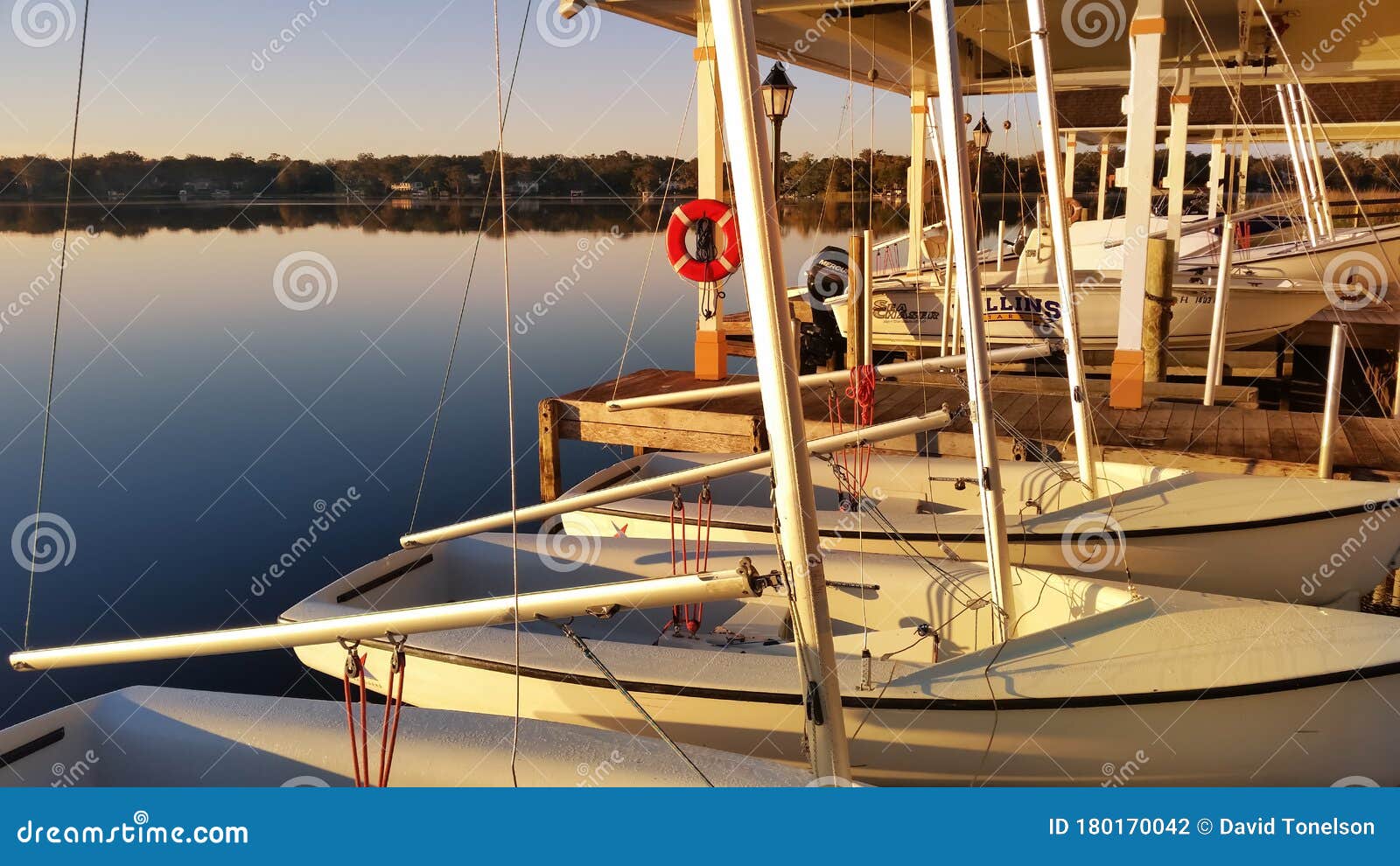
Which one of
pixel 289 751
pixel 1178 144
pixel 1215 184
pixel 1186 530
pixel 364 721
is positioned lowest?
pixel 289 751

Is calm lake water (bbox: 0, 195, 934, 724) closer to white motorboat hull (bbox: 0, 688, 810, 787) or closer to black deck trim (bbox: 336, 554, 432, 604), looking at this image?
black deck trim (bbox: 336, 554, 432, 604)

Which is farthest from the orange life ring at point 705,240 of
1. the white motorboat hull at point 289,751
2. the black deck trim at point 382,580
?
the white motorboat hull at point 289,751

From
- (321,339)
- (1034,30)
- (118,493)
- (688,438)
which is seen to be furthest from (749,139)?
(321,339)

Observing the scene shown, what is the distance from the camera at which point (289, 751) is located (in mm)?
3900

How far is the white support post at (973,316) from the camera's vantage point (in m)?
4.44

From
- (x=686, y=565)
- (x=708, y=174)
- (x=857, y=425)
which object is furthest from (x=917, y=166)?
(x=686, y=565)

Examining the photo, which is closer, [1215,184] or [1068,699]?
[1068,699]

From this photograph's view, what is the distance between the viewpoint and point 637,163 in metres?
40.7

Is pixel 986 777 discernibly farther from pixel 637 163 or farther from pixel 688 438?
pixel 637 163

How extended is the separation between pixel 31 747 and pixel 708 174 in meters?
7.37

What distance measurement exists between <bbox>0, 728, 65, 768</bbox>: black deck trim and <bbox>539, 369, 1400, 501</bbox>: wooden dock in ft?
16.1

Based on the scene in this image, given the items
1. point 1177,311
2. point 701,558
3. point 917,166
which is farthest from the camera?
point 917,166

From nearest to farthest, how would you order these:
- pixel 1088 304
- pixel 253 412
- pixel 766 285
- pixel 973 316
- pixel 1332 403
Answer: pixel 766 285, pixel 973 316, pixel 1332 403, pixel 1088 304, pixel 253 412

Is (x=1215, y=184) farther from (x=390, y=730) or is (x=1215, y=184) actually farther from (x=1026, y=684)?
(x=390, y=730)
